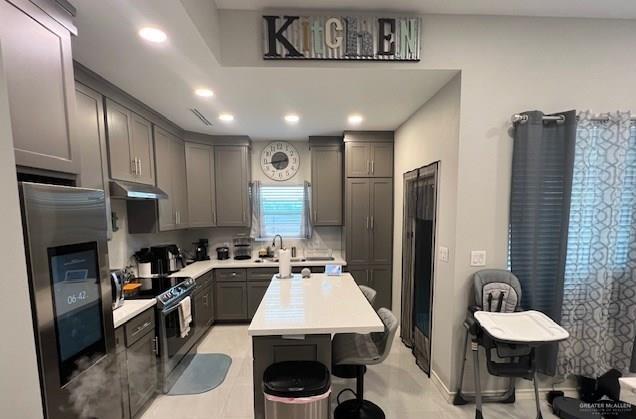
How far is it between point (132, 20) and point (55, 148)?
83 cm

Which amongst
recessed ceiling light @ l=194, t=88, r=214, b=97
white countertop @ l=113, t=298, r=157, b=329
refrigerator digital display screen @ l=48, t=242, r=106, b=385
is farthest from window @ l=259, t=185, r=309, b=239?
refrigerator digital display screen @ l=48, t=242, r=106, b=385

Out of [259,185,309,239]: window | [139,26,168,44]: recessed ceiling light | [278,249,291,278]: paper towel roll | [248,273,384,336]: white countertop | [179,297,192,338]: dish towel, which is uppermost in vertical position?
[139,26,168,44]: recessed ceiling light

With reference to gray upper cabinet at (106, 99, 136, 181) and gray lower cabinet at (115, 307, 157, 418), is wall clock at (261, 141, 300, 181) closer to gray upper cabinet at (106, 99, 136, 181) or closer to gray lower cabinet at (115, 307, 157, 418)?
gray upper cabinet at (106, 99, 136, 181)

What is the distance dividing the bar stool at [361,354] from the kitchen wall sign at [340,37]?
1958 millimetres

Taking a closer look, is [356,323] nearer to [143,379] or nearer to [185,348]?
[143,379]

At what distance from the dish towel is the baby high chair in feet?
8.28

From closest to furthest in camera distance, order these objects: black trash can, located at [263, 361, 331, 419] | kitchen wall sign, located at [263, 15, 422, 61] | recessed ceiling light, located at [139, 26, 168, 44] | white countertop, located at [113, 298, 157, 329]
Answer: black trash can, located at [263, 361, 331, 419]
recessed ceiling light, located at [139, 26, 168, 44]
white countertop, located at [113, 298, 157, 329]
kitchen wall sign, located at [263, 15, 422, 61]

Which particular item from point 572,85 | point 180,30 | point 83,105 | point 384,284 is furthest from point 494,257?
point 83,105

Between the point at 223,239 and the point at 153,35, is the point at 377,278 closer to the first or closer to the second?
the point at 223,239

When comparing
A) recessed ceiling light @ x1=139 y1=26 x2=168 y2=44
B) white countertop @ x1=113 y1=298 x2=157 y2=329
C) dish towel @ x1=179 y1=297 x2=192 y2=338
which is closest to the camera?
recessed ceiling light @ x1=139 y1=26 x2=168 y2=44

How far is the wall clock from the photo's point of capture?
4.23 metres

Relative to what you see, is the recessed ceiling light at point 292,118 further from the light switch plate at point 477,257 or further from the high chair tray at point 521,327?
the high chair tray at point 521,327

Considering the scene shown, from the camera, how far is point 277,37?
1.93 metres

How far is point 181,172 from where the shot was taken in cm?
355
